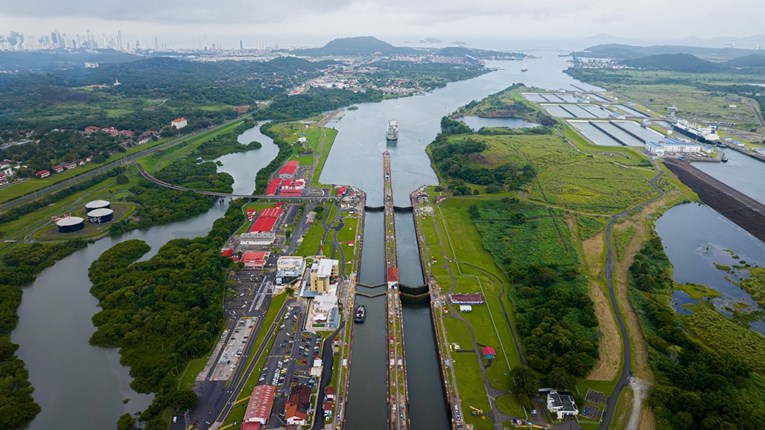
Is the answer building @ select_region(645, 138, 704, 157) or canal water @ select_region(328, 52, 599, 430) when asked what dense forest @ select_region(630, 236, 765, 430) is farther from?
building @ select_region(645, 138, 704, 157)

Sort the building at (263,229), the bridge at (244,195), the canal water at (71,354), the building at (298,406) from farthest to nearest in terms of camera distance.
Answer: the bridge at (244,195) → the building at (263,229) → the canal water at (71,354) → the building at (298,406)

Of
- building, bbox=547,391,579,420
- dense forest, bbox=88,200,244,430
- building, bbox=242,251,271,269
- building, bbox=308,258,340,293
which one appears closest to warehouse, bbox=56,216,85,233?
dense forest, bbox=88,200,244,430

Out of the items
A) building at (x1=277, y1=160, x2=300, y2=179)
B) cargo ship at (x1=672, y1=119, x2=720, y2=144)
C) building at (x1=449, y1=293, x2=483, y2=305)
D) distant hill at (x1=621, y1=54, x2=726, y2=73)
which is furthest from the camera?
distant hill at (x1=621, y1=54, x2=726, y2=73)

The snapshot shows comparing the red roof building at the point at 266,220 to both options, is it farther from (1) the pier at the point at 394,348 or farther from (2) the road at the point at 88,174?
(2) the road at the point at 88,174

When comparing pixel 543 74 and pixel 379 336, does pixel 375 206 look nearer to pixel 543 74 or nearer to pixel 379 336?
pixel 379 336

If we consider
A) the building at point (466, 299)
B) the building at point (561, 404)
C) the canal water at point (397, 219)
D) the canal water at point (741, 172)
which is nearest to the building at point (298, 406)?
the canal water at point (397, 219)
